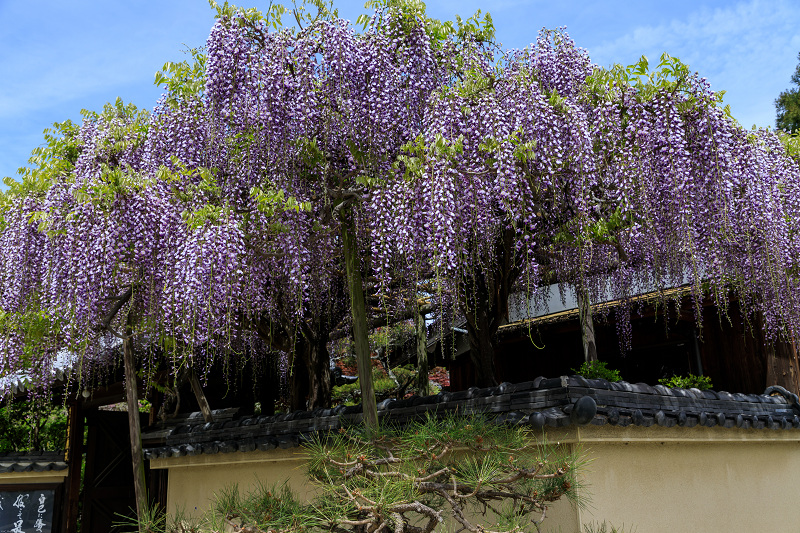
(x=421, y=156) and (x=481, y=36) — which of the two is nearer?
(x=421, y=156)

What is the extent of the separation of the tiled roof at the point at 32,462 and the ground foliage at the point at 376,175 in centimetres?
307

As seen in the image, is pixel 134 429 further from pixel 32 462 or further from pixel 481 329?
pixel 481 329

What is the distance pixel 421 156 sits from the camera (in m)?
4.46

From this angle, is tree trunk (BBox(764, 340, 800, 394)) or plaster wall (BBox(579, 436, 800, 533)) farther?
tree trunk (BBox(764, 340, 800, 394))

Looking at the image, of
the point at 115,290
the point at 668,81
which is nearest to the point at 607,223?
the point at 668,81

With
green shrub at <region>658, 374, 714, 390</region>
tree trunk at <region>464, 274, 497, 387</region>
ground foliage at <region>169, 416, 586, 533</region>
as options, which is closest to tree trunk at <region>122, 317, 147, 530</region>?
ground foliage at <region>169, 416, 586, 533</region>

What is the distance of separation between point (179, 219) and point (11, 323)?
7.91ft

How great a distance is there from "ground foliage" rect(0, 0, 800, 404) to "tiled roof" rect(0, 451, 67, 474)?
121 inches

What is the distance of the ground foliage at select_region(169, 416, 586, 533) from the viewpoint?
2867 mm

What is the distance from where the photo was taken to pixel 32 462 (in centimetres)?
833

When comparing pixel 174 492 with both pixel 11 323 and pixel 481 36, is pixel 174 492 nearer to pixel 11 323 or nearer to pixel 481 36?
pixel 11 323

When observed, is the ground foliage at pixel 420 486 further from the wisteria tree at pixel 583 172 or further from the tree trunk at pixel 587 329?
the tree trunk at pixel 587 329

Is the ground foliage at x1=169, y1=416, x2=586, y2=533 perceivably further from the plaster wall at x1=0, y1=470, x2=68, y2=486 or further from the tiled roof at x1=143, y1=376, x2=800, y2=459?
the plaster wall at x1=0, y1=470, x2=68, y2=486

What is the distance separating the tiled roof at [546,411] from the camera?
3.82 meters
